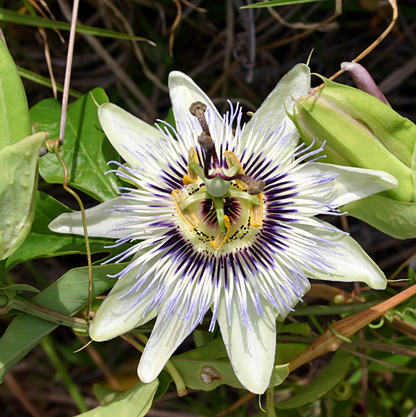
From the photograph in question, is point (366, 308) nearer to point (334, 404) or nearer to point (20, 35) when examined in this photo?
point (334, 404)

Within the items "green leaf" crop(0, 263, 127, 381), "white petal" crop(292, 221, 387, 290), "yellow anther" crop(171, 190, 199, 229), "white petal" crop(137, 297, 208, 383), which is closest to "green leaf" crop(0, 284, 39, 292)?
"green leaf" crop(0, 263, 127, 381)

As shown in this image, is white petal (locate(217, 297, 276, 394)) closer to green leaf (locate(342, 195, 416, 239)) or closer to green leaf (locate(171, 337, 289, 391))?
green leaf (locate(171, 337, 289, 391))

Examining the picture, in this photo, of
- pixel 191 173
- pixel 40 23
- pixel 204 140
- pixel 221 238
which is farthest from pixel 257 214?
pixel 40 23

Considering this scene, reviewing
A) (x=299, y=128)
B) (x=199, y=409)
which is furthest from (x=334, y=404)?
(x=299, y=128)

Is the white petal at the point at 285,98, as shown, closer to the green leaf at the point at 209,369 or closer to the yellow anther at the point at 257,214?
the yellow anther at the point at 257,214

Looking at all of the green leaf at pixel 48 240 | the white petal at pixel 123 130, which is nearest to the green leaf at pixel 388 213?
the white petal at pixel 123 130
